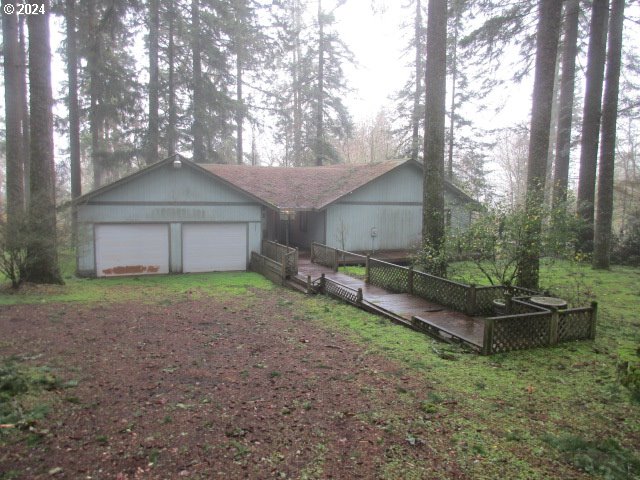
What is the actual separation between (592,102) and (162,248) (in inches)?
696

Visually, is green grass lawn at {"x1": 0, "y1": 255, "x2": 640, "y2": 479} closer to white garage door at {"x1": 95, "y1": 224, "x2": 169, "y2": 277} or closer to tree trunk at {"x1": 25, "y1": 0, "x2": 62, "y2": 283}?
tree trunk at {"x1": 25, "y1": 0, "x2": 62, "y2": 283}

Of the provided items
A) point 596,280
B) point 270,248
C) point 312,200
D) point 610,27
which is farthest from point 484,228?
point 610,27

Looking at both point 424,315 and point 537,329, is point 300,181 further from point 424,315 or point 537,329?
point 537,329

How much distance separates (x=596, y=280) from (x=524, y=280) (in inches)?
238

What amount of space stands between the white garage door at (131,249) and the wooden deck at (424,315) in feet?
26.4

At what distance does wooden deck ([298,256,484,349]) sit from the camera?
8.06 m

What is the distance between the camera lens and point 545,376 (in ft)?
20.4

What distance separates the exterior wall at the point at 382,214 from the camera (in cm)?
2000

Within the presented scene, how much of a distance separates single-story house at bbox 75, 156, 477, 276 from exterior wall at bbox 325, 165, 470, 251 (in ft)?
0.16

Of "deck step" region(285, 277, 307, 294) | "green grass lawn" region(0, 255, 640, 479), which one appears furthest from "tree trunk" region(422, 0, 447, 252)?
"deck step" region(285, 277, 307, 294)

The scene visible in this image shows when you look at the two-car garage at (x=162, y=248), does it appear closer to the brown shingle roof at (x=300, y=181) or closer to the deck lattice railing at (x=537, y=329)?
the brown shingle roof at (x=300, y=181)

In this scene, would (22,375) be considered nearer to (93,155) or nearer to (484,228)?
(484,228)

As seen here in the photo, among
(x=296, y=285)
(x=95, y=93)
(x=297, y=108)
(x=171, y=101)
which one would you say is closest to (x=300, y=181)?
(x=296, y=285)

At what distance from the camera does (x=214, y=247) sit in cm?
1778
